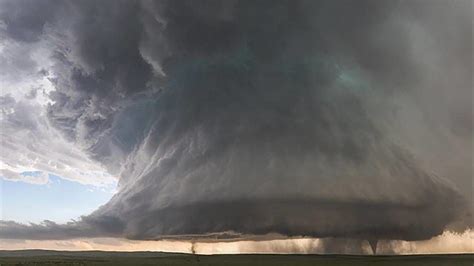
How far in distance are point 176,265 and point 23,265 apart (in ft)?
225

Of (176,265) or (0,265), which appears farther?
(176,265)

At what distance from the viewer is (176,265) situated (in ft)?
634

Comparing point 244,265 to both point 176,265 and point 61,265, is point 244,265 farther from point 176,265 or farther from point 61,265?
point 61,265

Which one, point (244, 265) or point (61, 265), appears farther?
point (244, 265)

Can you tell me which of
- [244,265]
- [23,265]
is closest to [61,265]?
[23,265]

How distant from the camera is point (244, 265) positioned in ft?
655

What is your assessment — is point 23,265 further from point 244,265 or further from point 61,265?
point 244,265

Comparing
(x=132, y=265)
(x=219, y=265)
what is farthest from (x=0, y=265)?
(x=219, y=265)

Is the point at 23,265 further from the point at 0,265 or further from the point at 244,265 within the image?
the point at 244,265

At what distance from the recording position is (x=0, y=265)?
463 ft

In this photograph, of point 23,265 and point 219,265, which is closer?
point 23,265

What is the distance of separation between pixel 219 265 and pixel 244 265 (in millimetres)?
15716

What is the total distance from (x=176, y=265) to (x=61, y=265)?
58.6 metres

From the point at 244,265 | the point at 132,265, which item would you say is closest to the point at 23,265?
the point at 132,265
